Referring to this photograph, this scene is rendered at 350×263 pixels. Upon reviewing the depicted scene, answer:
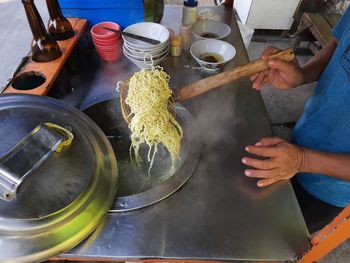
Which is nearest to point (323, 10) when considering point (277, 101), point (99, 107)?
point (277, 101)

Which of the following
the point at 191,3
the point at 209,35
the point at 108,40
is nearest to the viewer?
the point at 108,40

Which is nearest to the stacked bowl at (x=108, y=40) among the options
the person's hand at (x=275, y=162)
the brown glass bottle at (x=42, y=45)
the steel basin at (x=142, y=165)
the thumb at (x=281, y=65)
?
the brown glass bottle at (x=42, y=45)

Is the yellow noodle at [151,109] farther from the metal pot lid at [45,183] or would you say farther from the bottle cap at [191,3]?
the bottle cap at [191,3]

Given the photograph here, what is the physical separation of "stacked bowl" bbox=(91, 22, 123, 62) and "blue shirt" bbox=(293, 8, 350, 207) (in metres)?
1.84

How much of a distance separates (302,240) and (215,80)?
1.15 metres

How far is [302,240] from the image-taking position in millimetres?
1456

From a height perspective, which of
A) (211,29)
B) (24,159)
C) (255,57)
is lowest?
(255,57)

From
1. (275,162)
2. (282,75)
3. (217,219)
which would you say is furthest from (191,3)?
(217,219)

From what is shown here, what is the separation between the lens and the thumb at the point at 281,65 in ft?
6.23

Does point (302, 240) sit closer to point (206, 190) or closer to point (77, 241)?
point (206, 190)

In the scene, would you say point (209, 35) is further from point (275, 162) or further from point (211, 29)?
point (275, 162)

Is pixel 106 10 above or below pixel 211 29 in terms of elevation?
above

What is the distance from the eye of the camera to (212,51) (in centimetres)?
270

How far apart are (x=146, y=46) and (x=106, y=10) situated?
649 mm
